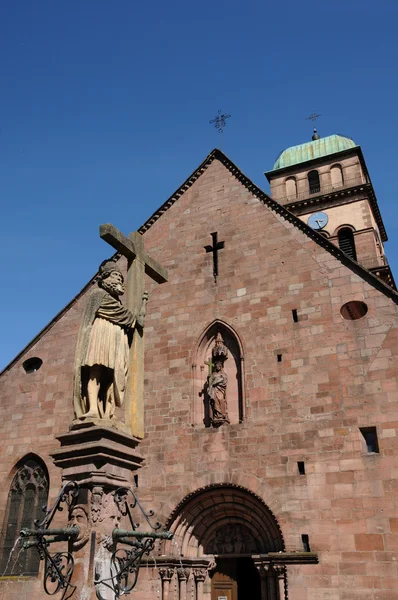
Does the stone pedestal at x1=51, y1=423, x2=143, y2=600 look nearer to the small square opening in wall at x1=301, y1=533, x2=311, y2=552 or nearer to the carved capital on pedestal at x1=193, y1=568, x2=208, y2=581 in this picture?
the small square opening in wall at x1=301, y1=533, x2=311, y2=552

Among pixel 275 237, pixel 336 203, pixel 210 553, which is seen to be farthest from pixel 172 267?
pixel 336 203

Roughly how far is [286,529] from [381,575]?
193 cm

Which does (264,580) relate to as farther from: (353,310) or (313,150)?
(313,150)

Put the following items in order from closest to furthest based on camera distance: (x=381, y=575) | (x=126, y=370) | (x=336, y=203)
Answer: (x=126, y=370) → (x=381, y=575) → (x=336, y=203)

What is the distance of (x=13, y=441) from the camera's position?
50.3 feet

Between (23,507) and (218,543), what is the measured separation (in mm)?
5047

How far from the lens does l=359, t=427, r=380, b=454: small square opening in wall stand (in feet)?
37.5

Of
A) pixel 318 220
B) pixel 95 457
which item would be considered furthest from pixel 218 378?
pixel 318 220

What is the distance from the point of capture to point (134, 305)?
734 centimetres

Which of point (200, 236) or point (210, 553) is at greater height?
point (200, 236)

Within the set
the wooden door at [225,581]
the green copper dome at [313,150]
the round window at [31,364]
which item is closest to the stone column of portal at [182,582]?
the wooden door at [225,581]

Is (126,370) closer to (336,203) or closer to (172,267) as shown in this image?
(172,267)

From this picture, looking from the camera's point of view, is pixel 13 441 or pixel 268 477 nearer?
pixel 268 477

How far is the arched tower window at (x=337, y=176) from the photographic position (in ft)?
93.0
